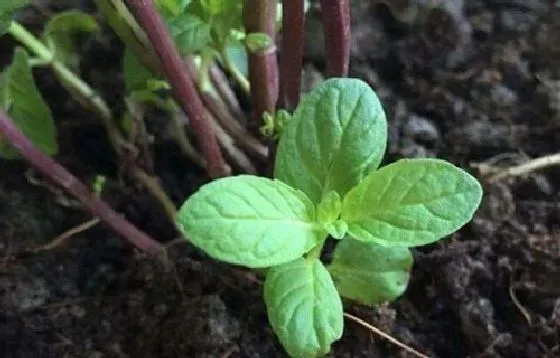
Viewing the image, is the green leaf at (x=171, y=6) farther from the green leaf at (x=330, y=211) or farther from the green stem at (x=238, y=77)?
the green leaf at (x=330, y=211)

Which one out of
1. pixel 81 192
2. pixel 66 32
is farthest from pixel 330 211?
pixel 66 32

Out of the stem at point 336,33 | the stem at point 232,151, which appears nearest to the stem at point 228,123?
the stem at point 232,151

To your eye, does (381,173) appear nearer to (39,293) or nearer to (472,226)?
(472,226)

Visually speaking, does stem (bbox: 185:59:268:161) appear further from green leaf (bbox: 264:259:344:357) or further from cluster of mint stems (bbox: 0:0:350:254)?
green leaf (bbox: 264:259:344:357)

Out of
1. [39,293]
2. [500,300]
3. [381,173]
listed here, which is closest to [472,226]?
[500,300]

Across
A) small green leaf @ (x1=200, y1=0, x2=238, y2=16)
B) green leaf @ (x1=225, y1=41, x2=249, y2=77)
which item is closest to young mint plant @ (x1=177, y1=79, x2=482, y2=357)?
small green leaf @ (x1=200, y1=0, x2=238, y2=16)
